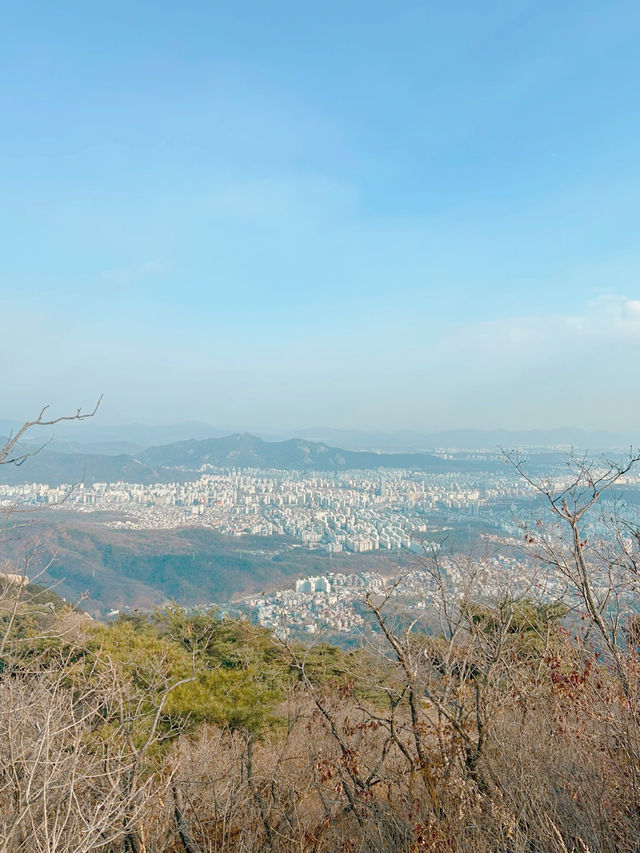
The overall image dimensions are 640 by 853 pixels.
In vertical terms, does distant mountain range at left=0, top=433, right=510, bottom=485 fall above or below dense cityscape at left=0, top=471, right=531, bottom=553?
above

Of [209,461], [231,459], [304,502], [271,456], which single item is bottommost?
[304,502]

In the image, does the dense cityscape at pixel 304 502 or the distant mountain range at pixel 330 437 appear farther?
the distant mountain range at pixel 330 437

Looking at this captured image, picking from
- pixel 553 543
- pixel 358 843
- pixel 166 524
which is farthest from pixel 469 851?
pixel 166 524

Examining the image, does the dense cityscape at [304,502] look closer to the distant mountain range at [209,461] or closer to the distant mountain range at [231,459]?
the distant mountain range at [209,461]

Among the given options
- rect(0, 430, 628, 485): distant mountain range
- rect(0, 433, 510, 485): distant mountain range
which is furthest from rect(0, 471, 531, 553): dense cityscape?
rect(0, 430, 628, 485): distant mountain range

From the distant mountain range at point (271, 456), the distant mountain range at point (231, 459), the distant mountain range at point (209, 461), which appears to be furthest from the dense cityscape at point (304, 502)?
the distant mountain range at point (271, 456)

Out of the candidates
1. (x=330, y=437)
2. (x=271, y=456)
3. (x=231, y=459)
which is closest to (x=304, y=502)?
(x=271, y=456)

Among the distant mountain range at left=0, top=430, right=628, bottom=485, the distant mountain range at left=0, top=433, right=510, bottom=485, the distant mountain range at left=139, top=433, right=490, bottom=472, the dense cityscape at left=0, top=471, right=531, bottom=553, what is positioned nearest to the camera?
the dense cityscape at left=0, top=471, right=531, bottom=553

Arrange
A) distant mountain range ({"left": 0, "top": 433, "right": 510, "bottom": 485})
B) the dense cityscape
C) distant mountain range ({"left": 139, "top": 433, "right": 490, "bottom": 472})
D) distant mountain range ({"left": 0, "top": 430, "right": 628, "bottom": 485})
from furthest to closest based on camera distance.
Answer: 1. distant mountain range ({"left": 139, "top": 433, "right": 490, "bottom": 472})
2. distant mountain range ({"left": 0, "top": 433, "right": 510, "bottom": 485})
3. distant mountain range ({"left": 0, "top": 430, "right": 628, "bottom": 485})
4. the dense cityscape

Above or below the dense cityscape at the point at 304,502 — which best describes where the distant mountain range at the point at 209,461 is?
above

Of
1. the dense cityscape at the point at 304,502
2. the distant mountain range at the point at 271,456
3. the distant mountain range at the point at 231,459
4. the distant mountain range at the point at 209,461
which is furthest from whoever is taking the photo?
the distant mountain range at the point at 271,456

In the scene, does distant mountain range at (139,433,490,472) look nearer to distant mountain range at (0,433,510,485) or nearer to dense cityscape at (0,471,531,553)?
distant mountain range at (0,433,510,485)

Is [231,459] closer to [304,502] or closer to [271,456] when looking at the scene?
[271,456]
